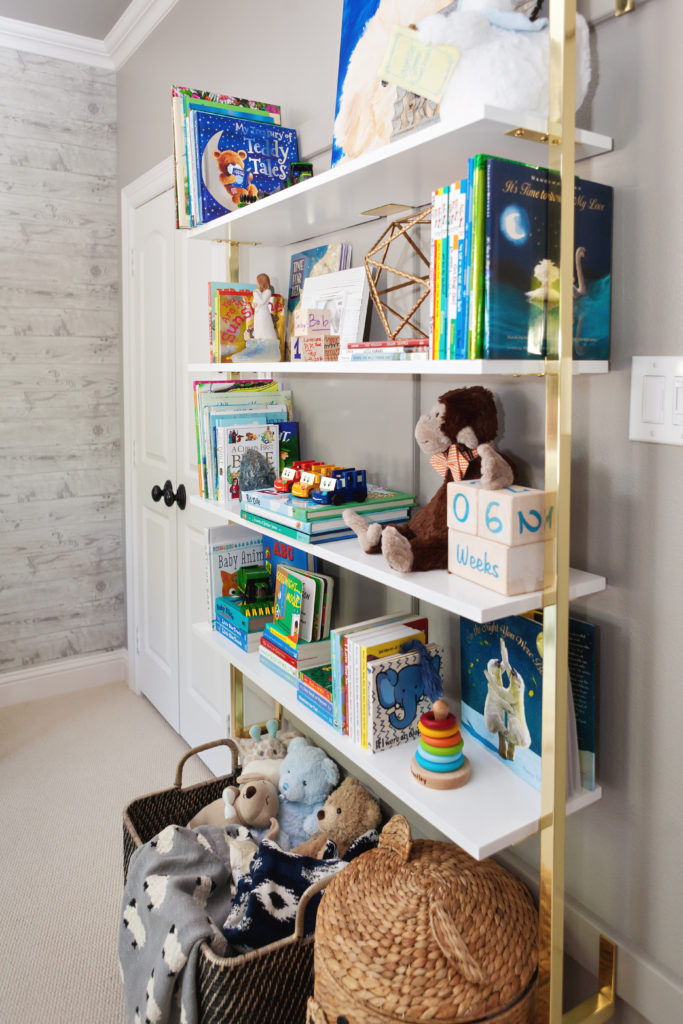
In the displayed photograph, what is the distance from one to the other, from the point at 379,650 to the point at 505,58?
0.89m

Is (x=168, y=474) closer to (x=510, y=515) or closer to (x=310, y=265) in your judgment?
(x=310, y=265)

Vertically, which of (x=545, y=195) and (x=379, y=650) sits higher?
(x=545, y=195)

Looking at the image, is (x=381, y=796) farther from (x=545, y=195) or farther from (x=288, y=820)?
(x=545, y=195)

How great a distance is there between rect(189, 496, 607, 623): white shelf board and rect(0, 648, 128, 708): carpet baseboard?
248 centimetres

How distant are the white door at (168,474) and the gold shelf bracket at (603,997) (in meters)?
1.54

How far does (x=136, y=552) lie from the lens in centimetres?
335

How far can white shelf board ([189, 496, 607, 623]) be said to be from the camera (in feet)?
3.25

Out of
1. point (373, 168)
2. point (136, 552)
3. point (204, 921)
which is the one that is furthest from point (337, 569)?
point (136, 552)

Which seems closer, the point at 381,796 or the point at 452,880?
the point at 452,880

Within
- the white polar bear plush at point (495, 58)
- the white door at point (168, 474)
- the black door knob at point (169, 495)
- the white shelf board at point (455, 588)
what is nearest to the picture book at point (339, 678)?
the white shelf board at point (455, 588)

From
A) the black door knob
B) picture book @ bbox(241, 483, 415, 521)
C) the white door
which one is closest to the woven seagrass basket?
picture book @ bbox(241, 483, 415, 521)

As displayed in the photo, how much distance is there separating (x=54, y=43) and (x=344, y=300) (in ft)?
7.81

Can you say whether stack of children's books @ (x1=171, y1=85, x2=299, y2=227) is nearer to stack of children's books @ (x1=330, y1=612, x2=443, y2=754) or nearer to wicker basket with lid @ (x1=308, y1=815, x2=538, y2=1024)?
stack of children's books @ (x1=330, y1=612, x2=443, y2=754)

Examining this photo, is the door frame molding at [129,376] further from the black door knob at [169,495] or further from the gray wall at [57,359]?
the black door knob at [169,495]
